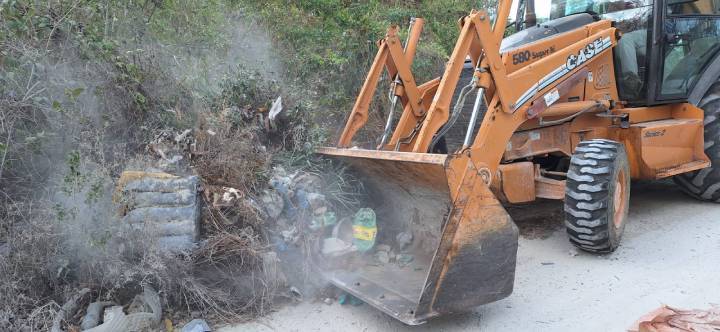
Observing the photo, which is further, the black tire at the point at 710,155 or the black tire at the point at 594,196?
the black tire at the point at 710,155

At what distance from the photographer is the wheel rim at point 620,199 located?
506cm

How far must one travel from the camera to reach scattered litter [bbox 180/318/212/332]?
372cm

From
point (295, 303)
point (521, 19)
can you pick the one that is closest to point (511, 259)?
point (295, 303)

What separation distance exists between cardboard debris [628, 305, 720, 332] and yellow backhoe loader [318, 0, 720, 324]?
84 cm

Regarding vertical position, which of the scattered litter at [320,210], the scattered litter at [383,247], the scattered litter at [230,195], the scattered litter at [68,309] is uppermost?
the scattered litter at [230,195]

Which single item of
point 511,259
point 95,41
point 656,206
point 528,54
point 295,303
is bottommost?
point 656,206

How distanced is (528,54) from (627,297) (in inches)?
83.0

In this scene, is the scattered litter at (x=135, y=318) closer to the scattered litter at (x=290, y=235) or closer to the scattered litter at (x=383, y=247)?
the scattered litter at (x=290, y=235)

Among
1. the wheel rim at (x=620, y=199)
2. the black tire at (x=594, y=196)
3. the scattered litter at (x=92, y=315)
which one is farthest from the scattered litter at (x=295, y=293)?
the wheel rim at (x=620, y=199)

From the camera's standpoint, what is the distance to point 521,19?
6.79m

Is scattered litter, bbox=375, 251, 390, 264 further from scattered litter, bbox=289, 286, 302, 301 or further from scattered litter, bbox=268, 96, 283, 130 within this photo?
scattered litter, bbox=268, 96, 283, 130

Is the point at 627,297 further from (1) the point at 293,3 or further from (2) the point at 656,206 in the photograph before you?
(1) the point at 293,3

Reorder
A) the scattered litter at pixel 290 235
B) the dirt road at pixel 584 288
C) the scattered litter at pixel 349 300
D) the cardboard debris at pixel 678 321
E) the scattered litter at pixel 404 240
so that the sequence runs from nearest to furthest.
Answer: the cardboard debris at pixel 678 321 < the dirt road at pixel 584 288 < the scattered litter at pixel 349 300 < the scattered litter at pixel 290 235 < the scattered litter at pixel 404 240

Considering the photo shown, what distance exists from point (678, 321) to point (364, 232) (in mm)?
2184
